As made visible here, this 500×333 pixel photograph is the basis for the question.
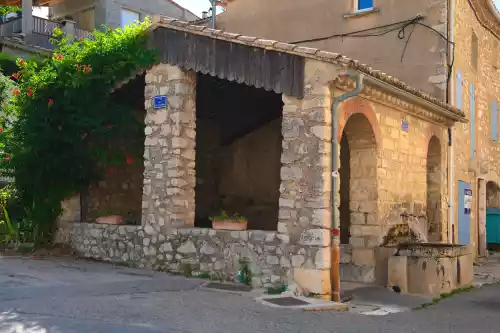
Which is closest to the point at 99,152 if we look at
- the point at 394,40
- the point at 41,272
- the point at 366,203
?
the point at 41,272

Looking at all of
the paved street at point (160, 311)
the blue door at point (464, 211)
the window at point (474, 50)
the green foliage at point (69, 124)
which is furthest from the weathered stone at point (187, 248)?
the window at point (474, 50)

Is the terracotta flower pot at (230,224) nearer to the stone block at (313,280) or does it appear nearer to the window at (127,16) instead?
the stone block at (313,280)

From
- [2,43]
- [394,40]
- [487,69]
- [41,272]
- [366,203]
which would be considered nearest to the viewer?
[41,272]

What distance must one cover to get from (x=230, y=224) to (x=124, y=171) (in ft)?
14.0

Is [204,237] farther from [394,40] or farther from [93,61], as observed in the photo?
[394,40]

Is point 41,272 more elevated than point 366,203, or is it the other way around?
point 366,203

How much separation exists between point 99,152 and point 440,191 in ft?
22.2

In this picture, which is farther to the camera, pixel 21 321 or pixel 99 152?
pixel 99 152

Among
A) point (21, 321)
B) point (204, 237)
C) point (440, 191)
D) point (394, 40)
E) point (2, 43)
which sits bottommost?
point (21, 321)

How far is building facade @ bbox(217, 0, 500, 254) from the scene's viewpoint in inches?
490

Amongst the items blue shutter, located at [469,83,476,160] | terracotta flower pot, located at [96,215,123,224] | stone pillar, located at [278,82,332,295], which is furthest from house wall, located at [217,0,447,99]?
terracotta flower pot, located at [96,215,123,224]

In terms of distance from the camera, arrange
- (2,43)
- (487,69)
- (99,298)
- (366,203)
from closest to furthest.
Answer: (99,298) < (366,203) < (487,69) < (2,43)

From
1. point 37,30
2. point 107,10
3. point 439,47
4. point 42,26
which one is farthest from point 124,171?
point 107,10

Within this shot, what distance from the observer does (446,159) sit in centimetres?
1245
